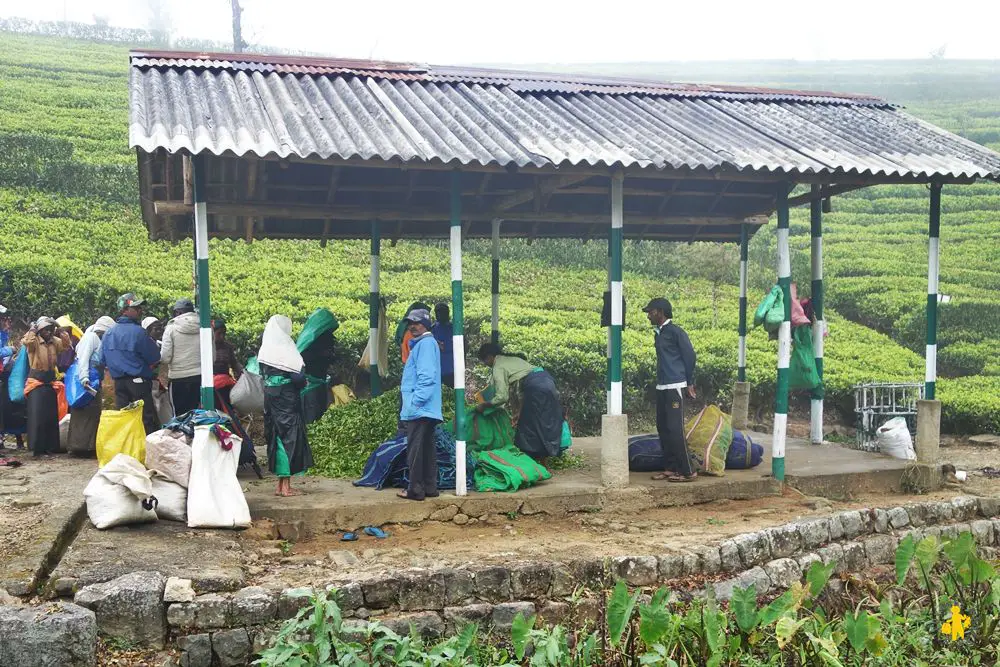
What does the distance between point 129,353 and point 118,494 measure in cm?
263

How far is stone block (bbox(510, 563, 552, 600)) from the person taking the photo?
234 inches

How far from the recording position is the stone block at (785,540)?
699 centimetres

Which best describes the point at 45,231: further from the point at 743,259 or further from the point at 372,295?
the point at 743,259

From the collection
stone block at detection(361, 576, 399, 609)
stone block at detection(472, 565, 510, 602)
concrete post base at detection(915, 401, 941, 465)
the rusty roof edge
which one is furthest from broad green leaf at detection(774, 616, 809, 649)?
the rusty roof edge

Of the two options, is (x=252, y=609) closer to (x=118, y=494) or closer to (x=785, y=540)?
(x=118, y=494)

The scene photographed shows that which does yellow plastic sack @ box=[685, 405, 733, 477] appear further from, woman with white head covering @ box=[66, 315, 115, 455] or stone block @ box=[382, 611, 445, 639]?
woman with white head covering @ box=[66, 315, 115, 455]

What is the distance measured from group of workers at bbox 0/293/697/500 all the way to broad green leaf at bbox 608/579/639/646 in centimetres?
252

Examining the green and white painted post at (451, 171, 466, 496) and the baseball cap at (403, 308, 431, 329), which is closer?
the baseball cap at (403, 308, 431, 329)

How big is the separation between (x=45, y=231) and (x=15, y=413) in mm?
7532

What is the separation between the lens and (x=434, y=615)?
5691 millimetres

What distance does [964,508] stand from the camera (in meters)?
8.37

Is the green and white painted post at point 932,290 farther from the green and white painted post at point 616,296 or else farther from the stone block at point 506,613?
the stone block at point 506,613

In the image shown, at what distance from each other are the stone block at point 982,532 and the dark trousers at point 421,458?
462cm

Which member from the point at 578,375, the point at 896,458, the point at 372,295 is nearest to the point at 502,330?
the point at 578,375
